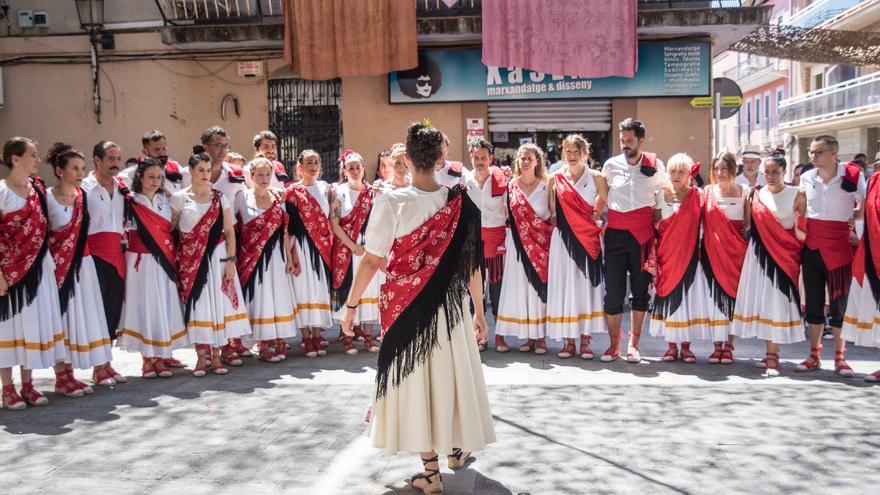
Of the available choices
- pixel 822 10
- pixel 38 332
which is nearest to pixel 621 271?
pixel 38 332

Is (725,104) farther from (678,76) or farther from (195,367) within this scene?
(195,367)

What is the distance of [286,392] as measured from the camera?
6367 mm

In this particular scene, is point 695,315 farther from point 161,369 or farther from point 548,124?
point 548,124

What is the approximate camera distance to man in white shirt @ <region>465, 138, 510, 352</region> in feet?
25.5

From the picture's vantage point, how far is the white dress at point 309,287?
7801mm

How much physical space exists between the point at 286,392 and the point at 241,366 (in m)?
1.23

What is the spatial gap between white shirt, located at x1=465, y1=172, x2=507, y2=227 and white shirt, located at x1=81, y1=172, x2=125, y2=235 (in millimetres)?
3147

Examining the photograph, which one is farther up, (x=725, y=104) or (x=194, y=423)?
(x=725, y=104)

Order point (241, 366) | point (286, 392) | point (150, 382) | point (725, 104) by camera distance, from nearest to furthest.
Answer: point (286, 392) < point (150, 382) < point (241, 366) < point (725, 104)

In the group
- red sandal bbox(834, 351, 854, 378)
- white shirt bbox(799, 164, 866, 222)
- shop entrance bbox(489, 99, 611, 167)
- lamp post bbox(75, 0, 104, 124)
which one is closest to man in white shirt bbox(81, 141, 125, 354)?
white shirt bbox(799, 164, 866, 222)

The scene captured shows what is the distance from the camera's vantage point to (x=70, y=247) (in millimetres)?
6395

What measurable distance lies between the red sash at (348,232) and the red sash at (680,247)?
110 inches

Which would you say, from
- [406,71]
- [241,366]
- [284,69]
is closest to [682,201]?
[241,366]

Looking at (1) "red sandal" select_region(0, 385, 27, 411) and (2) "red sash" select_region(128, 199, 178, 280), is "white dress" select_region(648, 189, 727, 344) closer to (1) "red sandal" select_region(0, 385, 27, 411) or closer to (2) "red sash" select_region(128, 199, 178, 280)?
(2) "red sash" select_region(128, 199, 178, 280)
